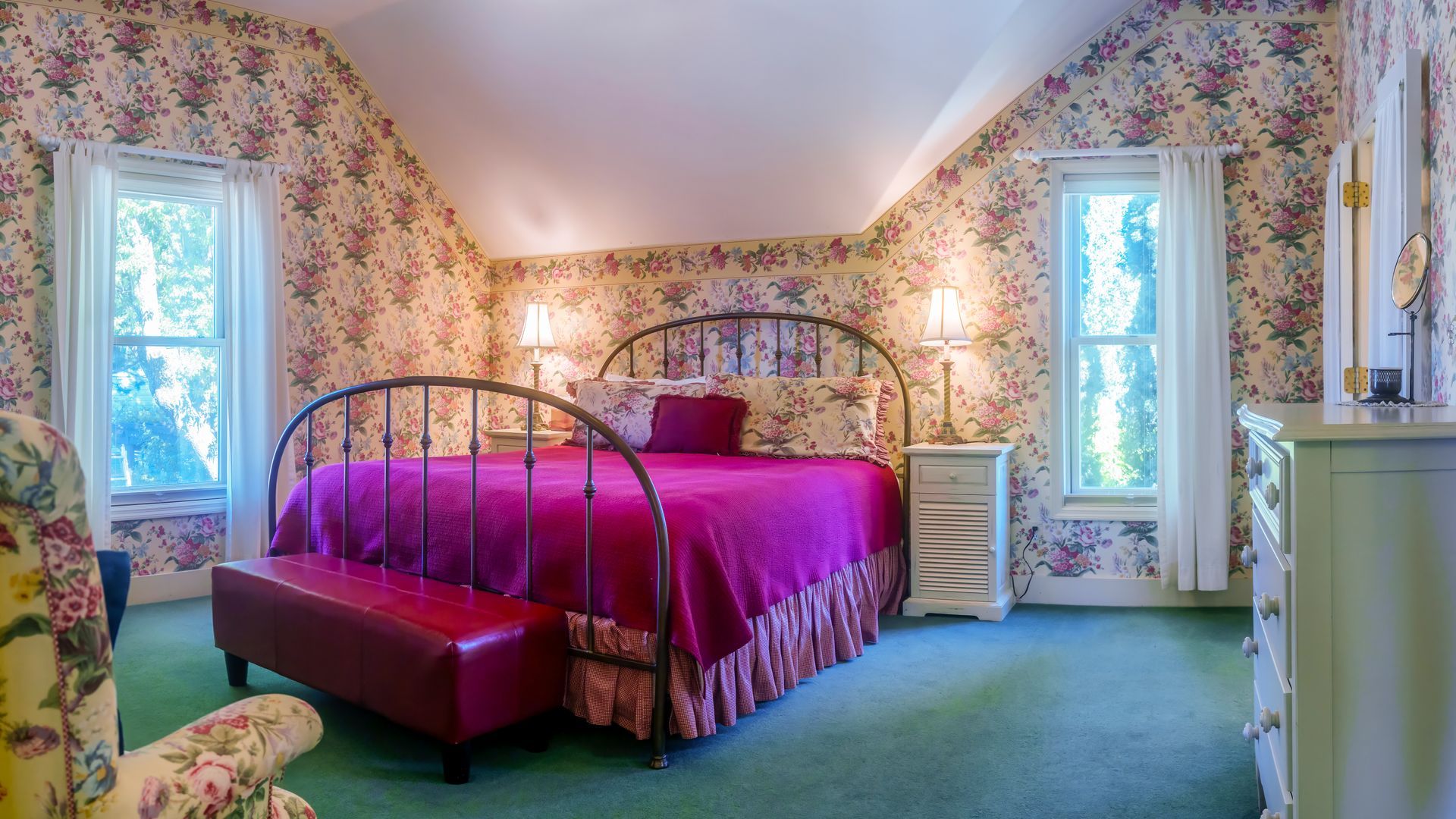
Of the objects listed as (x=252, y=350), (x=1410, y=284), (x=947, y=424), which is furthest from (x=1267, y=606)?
(x=252, y=350)

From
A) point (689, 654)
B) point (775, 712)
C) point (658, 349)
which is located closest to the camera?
point (689, 654)

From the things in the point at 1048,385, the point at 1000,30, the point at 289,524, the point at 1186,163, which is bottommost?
the point at 289,524

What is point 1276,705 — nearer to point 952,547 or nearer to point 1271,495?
point 1271,495

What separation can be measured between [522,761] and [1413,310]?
263 cm

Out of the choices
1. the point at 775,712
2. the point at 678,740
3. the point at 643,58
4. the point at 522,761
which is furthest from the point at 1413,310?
the point at 643,58

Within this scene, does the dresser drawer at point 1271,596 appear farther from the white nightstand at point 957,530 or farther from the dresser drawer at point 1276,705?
the white nightstand at point 957,530

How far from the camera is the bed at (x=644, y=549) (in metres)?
2.45

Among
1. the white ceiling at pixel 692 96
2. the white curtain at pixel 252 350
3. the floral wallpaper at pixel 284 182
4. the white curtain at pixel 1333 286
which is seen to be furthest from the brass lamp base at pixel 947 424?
the white curtain at pixel 252 350

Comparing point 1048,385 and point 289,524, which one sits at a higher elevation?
point 1048,385

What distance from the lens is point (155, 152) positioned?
4.15 metres

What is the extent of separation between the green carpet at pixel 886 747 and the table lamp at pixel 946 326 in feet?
4.32

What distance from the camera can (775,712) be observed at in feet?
9.13

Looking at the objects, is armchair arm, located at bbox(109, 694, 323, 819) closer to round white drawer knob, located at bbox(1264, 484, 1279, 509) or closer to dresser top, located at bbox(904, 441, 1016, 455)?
round white drawer knob, located at bbox(1264, 484, 1279, 509)

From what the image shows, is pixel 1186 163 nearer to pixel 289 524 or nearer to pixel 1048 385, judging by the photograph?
pixel 1048 385
